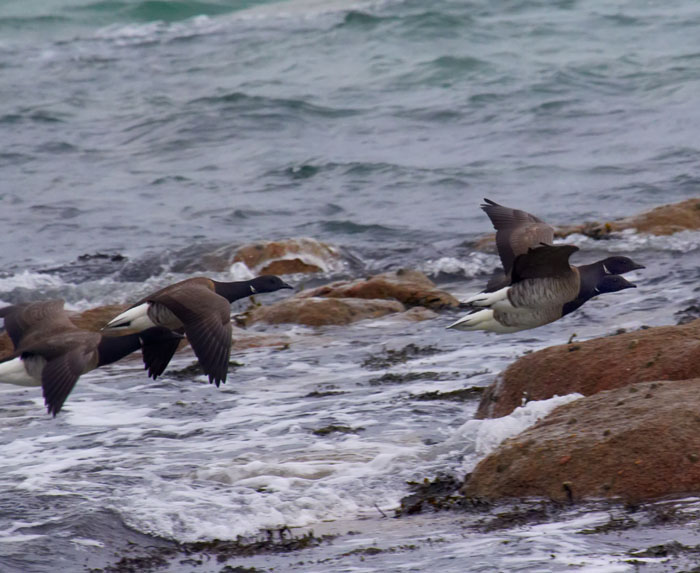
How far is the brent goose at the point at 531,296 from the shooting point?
26.9ft

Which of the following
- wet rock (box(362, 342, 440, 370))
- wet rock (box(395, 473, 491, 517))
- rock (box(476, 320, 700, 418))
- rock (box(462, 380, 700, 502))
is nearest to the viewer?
rock (box(462, 380, 700, 502))

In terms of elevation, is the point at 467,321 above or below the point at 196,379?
above

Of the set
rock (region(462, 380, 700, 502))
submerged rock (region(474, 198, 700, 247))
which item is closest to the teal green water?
submerged rock (region(474, 198, 700, 247))

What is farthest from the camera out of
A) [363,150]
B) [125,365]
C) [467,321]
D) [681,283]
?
[363,150]

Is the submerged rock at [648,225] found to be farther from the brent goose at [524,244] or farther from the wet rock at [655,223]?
the brent goose at [524,244]

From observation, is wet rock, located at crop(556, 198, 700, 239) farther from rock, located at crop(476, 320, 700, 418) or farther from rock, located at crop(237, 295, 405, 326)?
rock, located at crop(476, 320, 700, 418)

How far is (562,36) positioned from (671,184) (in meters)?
11.0

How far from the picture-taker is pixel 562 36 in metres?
27.2

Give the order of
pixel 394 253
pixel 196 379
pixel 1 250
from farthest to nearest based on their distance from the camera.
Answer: pixel 1 250 → pixel 394 253 → pixel 196 379

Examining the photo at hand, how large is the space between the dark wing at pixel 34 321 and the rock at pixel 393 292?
389cm

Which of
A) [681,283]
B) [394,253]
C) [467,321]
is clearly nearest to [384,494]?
[467,321]

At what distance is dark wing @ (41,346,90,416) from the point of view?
672cm

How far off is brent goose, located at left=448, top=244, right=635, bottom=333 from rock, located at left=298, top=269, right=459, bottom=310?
308cm

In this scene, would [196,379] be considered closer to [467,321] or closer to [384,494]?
[467,321]
